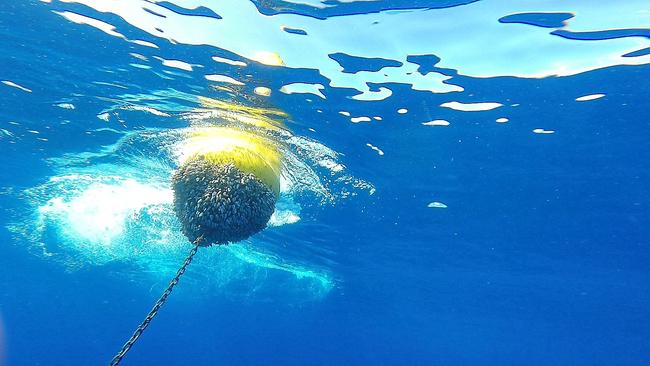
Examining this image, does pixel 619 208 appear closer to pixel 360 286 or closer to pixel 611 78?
pixel 611 78

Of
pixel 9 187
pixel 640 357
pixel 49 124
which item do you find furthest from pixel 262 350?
pixel 49 124

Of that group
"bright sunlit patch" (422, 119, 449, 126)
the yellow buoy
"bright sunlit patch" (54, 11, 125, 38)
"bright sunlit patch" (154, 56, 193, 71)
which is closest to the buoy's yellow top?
the yellow buoy

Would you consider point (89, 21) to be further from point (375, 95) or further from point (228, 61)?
point (375, 95)

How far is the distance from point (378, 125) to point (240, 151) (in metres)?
4.96

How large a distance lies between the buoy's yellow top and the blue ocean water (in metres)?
0.64

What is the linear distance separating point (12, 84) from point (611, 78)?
58.4 ft

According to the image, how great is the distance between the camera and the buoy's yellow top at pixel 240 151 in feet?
26.2

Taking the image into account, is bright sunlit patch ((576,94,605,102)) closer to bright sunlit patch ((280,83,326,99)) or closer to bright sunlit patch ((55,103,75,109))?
bright sunlit patch ((280,83,326,99))

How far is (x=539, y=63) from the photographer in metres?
8.98

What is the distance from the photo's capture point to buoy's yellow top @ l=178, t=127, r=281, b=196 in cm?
798

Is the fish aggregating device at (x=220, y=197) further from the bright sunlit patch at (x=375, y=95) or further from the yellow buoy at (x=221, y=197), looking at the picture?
the bright sunlit patch at (x=375, y=95)

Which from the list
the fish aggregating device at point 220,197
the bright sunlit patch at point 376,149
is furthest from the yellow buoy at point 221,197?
the bright sunlit patch at point 376,149

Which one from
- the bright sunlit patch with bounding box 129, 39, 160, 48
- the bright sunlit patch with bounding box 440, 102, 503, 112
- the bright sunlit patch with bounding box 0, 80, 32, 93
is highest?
the bright sunlit patch with bounding box 129, 39, 160, 48

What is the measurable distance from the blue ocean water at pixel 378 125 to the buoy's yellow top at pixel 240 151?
2.10 feet
